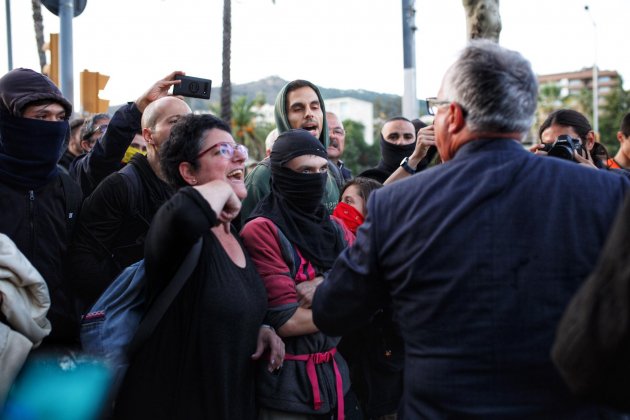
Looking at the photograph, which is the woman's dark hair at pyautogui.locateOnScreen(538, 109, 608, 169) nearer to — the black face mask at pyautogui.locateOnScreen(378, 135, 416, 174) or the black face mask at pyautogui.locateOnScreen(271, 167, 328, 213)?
the black face mask at pyautogui.locateOnScreen(378, 135, 416, 174)

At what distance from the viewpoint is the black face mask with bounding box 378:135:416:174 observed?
17.8 feet

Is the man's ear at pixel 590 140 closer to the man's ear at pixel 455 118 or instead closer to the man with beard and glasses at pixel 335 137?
the man with beard and glasses at pixel 335 137

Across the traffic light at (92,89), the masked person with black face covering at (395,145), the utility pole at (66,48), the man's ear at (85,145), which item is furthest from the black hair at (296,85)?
the traffic light at (92,89)

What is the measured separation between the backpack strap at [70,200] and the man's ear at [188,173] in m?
0.70

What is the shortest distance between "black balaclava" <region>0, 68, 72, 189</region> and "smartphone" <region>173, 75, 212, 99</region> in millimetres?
821

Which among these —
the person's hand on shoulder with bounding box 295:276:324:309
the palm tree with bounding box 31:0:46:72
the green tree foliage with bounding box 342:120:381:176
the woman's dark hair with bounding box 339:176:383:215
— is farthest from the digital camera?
the green tree foliage with bounding box 342:120:381:176

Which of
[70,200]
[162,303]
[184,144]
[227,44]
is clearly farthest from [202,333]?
[227,44]

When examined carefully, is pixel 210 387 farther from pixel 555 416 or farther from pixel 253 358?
pixel 555 416

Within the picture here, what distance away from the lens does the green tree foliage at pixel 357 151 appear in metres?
58.2

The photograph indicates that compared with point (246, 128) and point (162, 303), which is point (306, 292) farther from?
point (246, 128)

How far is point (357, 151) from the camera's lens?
59.7 m

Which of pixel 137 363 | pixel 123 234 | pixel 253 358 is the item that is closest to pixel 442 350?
pixel 253 358

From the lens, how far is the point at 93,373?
100 inches

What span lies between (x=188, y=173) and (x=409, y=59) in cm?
586
